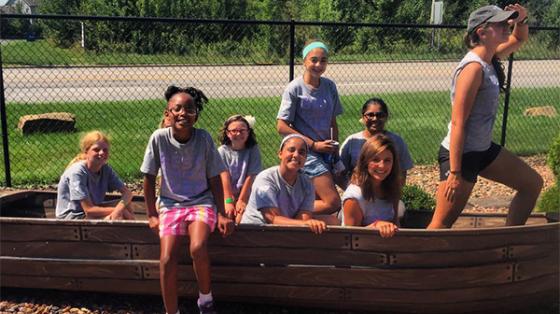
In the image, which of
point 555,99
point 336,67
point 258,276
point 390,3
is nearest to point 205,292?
point 258,276

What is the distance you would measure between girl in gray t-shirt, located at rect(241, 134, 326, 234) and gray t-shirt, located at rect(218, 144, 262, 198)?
0.54 meters

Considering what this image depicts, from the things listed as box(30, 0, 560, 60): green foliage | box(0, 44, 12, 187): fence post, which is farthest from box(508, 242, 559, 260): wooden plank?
box(30, 0, 560, 60): green foliage

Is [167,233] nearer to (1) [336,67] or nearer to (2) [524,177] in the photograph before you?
(2) [524,177]

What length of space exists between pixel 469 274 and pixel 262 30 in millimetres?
13867

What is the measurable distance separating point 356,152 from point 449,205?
953 millimetres

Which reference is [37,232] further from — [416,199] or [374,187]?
[416,199]

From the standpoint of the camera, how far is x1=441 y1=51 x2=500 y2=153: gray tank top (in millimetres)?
3244

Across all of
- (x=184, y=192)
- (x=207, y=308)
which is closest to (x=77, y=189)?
(x=184, y=192)

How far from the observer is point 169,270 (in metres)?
3.24

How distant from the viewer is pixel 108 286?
11.6 feet

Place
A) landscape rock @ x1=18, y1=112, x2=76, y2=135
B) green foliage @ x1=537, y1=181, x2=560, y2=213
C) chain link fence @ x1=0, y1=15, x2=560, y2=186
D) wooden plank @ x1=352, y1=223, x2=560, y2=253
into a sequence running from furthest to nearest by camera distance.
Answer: landscape rock @ x1=18, y1=112, x2=76, y2=135 → chain link fence @ x1=0, y1=15, x2=560, y2=186 → green foliage @ x1=537, y1=181, x2=560, y2=213 → wooden plank @ x1=352, y1=223, x2=560, y2=253

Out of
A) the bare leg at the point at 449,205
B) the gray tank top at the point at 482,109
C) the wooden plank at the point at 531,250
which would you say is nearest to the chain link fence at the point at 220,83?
the gray tank top at the point at 482,109

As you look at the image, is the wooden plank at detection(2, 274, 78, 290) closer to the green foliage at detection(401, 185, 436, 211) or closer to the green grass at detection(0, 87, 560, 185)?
the green foliage at detection(401, 185, 436, 211)

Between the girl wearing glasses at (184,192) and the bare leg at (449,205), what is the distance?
1.21 m
